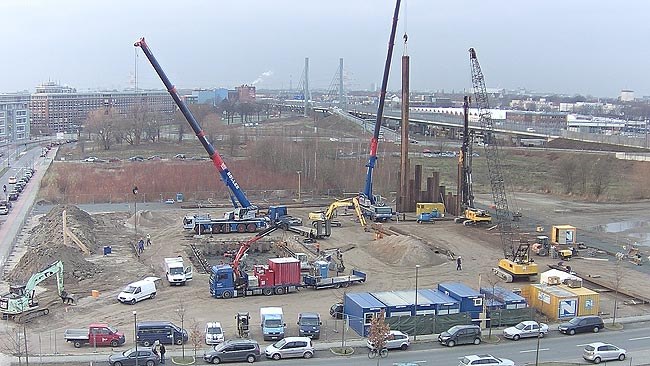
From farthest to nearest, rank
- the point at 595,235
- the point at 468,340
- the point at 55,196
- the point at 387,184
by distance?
the point at 387,184, the point at 55,196, the point at 595,235, the point at 468,340

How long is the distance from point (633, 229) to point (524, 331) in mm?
19928

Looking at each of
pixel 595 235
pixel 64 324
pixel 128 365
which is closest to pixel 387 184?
pixel 595 235

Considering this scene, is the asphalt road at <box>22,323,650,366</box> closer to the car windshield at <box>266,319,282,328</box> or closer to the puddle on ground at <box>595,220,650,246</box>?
the car windshield at <box>266,319,282,328</box>

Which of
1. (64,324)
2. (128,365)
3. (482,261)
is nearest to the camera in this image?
(128,365)

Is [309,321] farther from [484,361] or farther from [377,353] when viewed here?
[484,361]

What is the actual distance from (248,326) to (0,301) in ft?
22.7

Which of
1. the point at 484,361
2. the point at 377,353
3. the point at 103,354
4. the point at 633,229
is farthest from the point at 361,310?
the point at 633,229

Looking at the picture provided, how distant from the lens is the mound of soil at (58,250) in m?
23.0

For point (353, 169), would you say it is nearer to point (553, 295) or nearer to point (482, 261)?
point (482, 261)

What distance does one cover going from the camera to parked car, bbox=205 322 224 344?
16.4 meters

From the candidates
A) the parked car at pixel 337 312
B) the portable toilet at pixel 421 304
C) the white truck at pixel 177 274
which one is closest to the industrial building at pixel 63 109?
the white truck at pixel 177 274

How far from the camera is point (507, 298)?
18.7 meters

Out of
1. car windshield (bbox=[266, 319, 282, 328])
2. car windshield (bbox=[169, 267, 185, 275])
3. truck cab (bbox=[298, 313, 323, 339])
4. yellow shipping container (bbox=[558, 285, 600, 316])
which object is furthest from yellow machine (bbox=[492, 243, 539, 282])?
car windshield (bbox=[169, 267, 185, 275])

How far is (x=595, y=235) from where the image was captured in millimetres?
32188
